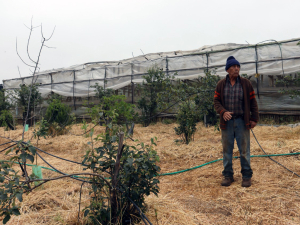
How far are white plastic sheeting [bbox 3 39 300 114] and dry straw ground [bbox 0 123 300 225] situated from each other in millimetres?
3610

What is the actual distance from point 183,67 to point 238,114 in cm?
711

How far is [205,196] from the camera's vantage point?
308 cm

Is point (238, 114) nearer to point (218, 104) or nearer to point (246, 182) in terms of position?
point (218, 104)

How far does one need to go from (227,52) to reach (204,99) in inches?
147

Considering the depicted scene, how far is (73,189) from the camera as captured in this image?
3289mm

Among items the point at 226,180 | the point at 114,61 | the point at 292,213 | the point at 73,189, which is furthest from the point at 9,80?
the point at 292,213

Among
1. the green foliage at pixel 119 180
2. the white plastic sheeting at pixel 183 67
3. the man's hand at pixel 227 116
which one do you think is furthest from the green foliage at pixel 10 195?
the white plastic sheeting at pixel 183 67

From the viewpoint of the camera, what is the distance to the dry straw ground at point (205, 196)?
239 centimetres

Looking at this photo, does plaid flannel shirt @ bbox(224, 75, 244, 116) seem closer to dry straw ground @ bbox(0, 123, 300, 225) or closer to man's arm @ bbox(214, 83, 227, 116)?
man's arm @ bbox(214, 83, 227, 116)

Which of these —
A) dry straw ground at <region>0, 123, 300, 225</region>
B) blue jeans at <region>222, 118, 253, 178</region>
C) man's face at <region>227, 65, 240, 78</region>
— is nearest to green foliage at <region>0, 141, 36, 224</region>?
dry straw ground at <region>0, 123, 300, 225</region>

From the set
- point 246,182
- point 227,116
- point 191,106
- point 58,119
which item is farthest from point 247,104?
point 58,119

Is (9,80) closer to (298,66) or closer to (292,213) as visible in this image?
(298,66)

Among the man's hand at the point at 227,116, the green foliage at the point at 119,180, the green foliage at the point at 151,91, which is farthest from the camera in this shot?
the green foliage at the point at 151,91

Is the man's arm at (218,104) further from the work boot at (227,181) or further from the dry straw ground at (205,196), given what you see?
the dry straw ground at (205,196)
